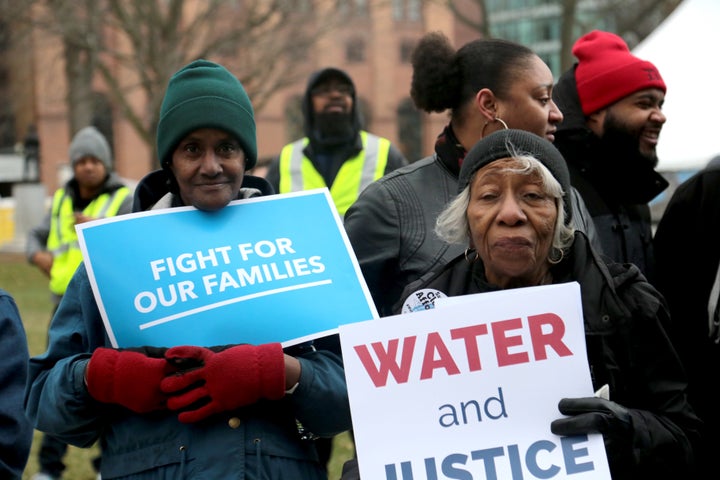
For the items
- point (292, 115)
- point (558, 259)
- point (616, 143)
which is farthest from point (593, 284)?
point (292, 115)

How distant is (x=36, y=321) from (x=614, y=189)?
38.0ft

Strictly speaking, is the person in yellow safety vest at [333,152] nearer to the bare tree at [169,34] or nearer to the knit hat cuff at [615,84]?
the knit hat cuff at [615,84]

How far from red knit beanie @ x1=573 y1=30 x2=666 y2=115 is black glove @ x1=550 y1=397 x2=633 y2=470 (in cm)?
207

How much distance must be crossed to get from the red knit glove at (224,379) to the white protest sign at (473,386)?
0.65ft

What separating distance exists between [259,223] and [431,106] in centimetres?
92

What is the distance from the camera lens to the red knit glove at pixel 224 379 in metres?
2.49

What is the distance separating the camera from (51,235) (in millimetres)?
8008

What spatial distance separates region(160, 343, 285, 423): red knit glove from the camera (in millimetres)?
2494

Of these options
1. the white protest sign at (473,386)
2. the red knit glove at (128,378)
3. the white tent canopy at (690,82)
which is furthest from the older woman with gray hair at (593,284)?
the white tent canopy at (690,82)

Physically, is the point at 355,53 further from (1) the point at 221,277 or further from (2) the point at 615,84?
(1) the point at 221,277

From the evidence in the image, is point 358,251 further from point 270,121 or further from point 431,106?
point 270,121

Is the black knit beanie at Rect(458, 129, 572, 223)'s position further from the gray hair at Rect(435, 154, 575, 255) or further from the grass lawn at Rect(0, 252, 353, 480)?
the grass lawn at Rect(0, 252, 353, 480)

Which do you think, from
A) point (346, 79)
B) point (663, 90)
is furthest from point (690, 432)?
point (346, 79)

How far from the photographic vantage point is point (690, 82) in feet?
26.3
